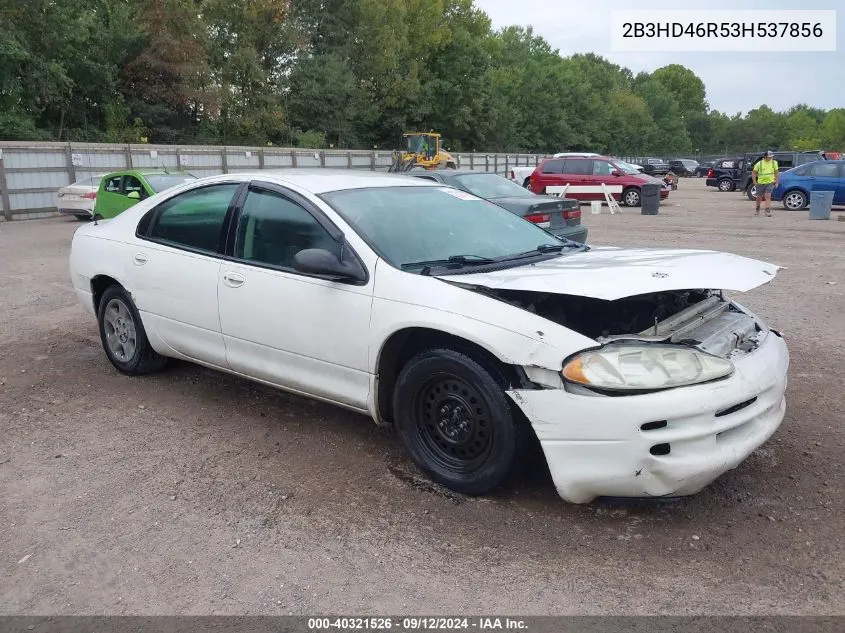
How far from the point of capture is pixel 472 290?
3459 mm

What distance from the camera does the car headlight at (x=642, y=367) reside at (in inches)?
119

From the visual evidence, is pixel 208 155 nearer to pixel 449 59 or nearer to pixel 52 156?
pixel 52 156

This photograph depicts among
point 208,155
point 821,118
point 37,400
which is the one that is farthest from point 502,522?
point 821,118

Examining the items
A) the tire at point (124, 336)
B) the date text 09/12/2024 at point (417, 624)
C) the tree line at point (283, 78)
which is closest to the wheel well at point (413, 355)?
the date text 09/12/2024 at point (417, 624)

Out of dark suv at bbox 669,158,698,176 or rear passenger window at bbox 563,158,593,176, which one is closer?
rear passenger window at bbox 563,158,593,176

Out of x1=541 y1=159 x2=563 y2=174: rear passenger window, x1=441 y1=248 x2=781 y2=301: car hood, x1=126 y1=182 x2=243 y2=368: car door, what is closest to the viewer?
x1=441 y1=248 x2=781 y2=301: car hood

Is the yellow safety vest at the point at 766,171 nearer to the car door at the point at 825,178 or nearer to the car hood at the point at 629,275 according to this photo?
the car door at the point at 825,178

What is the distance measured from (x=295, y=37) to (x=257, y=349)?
150ft

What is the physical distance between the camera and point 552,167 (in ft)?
76.4

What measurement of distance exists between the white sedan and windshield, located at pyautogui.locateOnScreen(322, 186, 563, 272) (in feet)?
0.05

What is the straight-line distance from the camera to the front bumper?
2963 mm

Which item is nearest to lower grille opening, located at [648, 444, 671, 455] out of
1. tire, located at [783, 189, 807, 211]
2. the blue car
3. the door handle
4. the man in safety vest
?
the door handle

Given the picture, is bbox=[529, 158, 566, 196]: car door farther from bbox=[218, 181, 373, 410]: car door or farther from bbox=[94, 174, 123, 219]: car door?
bbox=[218, 181, 373, 410]: car door

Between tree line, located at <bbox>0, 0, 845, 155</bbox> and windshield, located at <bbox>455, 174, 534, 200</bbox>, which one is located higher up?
tree line, located at <bbox>0, 0, 845, 155</bbox>
